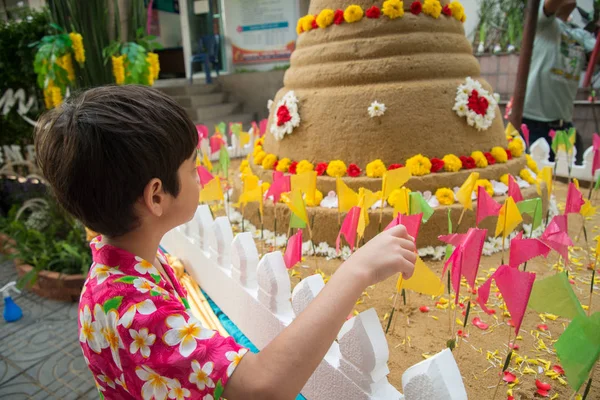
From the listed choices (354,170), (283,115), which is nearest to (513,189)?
(354,170)

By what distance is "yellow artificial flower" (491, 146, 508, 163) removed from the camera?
3045 mm

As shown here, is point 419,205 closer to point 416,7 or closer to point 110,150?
point 110,150

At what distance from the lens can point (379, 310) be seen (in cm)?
205

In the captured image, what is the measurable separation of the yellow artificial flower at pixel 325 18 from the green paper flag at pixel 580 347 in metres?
2.73

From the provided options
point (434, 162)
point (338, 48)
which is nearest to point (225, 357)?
point (434, 162)

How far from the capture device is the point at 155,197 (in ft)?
2.97

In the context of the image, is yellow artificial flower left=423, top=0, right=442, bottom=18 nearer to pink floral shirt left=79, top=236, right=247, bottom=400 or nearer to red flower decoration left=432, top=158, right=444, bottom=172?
red flower decoration left=432, top=158, right=444, bottom=172

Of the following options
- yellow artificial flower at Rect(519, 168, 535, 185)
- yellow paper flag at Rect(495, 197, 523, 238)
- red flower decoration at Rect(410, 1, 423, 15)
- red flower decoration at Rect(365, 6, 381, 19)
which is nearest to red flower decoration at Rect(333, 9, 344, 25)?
red flower decoration at Rect(365, 6, 381, 19)

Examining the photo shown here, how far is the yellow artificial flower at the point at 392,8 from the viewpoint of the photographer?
112 inches

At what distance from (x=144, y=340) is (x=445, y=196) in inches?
92.9

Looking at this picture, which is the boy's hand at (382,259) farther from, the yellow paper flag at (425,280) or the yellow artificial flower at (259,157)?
the yellow artificial flower at (259,157)

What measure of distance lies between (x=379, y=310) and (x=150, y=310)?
1467 mm

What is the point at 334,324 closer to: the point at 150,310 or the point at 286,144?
the point at 150,310

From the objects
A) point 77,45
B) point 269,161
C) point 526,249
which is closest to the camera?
point 526,249
